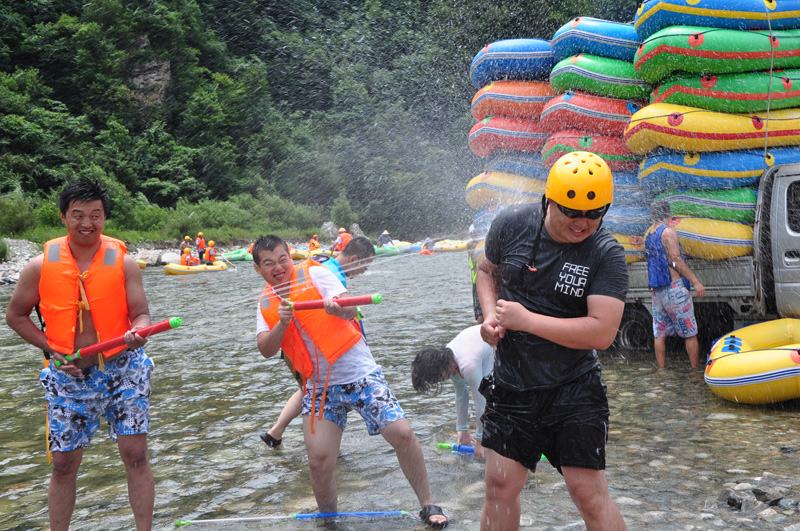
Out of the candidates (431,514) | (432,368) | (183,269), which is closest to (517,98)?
(432,368)

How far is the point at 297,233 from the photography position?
50938 millimetres

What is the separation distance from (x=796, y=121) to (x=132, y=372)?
6.58m

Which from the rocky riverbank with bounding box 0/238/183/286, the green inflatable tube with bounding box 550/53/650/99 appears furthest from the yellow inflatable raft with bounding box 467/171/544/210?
the rocky riverbank with bounding box 0/238/183/286

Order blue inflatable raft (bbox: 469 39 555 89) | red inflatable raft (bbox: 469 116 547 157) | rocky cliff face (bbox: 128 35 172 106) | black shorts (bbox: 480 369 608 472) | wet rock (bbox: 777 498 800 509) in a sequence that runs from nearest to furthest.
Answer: black shorts (bbox: 480 369 608 472), wet rock (bbox: 777 498 800 509), red inflatable raft (bbox: 469 116 547 157), blue inflatable raft (bbox: 469 39 555 89), rocky cliff face (bbox: 128 35 172 106)

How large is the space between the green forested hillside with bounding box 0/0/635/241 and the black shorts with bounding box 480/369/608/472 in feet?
95.3

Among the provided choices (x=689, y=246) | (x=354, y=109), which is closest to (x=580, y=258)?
(x=689, y=246)

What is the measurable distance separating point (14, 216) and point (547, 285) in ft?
114

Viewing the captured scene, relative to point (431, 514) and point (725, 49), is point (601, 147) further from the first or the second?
point (431, 514)

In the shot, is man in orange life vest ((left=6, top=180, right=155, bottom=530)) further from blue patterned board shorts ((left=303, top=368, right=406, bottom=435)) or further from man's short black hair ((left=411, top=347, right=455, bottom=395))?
man's short black hair ((left=411, top=347, right=455, bottom=395))

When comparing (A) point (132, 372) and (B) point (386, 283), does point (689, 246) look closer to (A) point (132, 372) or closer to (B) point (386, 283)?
(A) point (132, 372)

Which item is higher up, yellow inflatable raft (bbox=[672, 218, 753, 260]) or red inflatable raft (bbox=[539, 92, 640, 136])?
red inflatable raft (bbox=[539, 92, 640, 136])

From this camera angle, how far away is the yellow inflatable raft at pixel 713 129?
24.6ft

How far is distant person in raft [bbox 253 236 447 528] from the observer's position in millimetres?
4301

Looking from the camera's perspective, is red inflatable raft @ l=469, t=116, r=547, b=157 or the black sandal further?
red inflatable raft @ l=469, t=116, r=547, b=157
